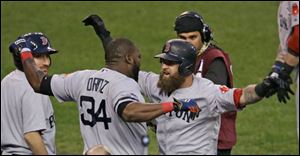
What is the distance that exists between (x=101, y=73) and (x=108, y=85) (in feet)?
0.57

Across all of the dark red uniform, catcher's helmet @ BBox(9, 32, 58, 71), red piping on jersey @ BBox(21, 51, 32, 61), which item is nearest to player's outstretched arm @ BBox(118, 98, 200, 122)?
red piping on jersey @ BBox(21, 51, 32, 61)

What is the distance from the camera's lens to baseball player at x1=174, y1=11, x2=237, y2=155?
8750mm

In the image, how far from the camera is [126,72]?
7832 millimetres

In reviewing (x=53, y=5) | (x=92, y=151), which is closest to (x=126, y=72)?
(x=92, y=151)

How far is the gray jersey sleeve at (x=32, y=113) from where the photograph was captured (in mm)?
8086

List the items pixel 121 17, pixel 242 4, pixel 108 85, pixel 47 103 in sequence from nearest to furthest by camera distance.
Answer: pixel 108 85
pixel 47 103
pixel 121 17
pixel 242 4

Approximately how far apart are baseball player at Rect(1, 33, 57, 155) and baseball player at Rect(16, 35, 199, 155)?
8.7 inches

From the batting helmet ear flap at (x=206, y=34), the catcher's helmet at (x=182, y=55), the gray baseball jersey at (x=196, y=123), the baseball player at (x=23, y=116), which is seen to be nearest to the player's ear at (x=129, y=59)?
the catcher's helmet at (x=182, y=55)

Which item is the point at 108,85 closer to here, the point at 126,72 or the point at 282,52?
the point at 126,72

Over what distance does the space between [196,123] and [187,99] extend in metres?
0.22

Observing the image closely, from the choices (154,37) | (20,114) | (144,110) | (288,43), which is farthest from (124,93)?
(154,37)

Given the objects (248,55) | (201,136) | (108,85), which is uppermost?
(108,85)

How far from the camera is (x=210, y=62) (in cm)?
878

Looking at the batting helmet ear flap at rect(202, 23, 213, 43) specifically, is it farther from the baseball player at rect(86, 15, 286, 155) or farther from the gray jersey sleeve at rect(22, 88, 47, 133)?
the gray jersey sleeve at rect(22, 88, 47, 133)
